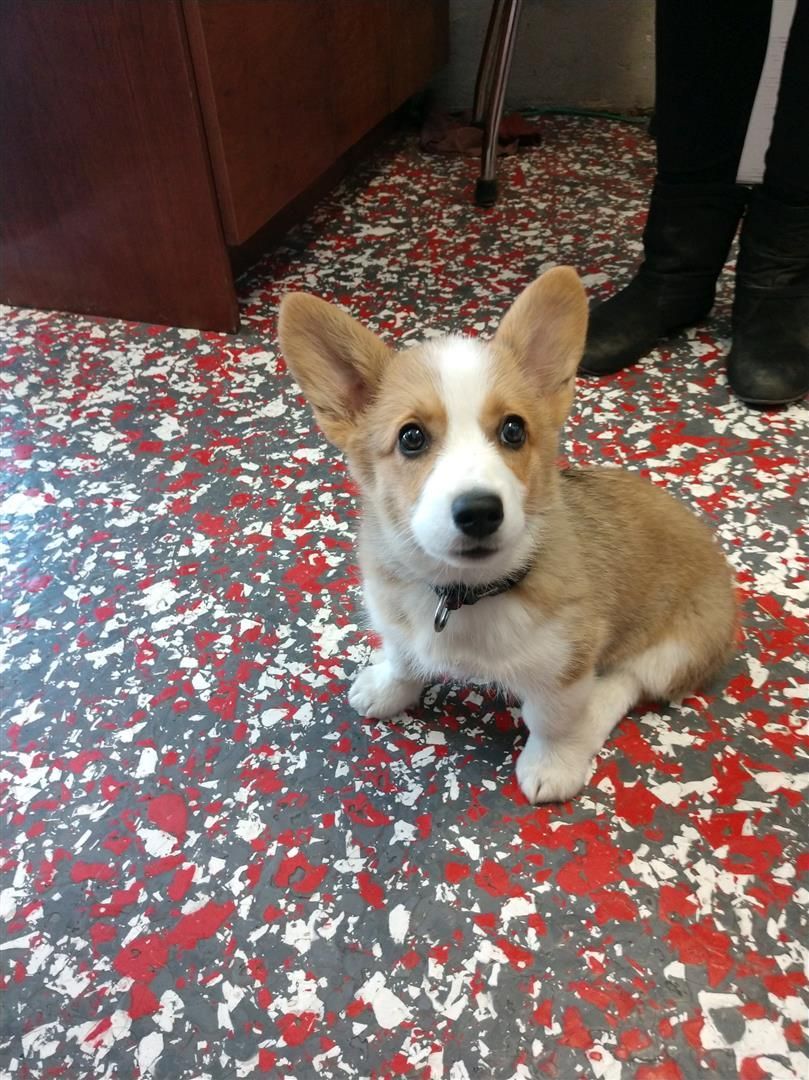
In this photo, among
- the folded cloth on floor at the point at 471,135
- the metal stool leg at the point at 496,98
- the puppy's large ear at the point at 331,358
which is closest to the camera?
the puppy's large ear at the point at 331,358

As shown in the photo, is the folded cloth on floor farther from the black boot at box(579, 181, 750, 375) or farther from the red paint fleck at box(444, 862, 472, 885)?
the red paint fleck at box(444, 862, 472, 885)

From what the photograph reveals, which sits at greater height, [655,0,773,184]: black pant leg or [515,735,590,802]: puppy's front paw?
[655,0,773,184]: black pant leg

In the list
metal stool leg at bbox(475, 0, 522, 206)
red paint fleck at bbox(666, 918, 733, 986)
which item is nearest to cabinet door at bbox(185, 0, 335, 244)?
metal stool leg at bbox(475, 0, 522, 206)

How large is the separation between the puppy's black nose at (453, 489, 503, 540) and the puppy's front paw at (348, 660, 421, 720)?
0.41 metres

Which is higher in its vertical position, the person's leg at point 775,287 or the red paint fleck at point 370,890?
the person's leg at point 775,287

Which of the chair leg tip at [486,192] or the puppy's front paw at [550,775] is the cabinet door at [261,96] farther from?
the puppy's front paw at [550,775]

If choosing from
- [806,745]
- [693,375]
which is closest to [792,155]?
[693,375]

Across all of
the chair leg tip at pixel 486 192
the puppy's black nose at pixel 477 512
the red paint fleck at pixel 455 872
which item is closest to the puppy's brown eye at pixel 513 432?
the puppy's black nose at pixel 477 512

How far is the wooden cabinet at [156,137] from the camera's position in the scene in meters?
1.67

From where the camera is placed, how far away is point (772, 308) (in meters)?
1.66

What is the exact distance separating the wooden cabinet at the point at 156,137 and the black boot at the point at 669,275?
95cm

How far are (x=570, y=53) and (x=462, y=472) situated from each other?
2977 mm

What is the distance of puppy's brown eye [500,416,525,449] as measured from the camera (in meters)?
0.83

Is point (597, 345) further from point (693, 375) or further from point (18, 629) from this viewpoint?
point (18, 629)
